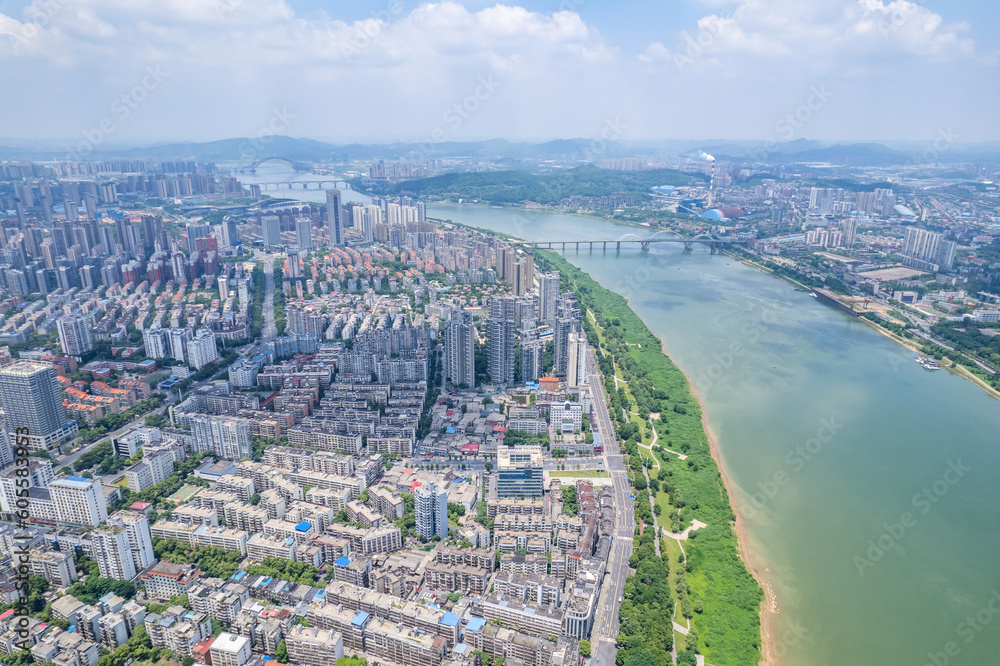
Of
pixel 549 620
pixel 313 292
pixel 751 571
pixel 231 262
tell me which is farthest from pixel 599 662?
pixel 231 262

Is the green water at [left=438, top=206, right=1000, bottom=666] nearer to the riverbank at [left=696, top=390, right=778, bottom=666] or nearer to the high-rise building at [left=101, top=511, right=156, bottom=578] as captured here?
the riverbank at [left=696, top=390, right=778, bottom=666]

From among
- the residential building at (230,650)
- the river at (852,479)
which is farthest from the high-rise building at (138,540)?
the river at (852,479)

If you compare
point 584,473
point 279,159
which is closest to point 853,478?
point 584,473

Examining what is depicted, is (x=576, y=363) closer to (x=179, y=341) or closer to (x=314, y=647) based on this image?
(x=314, y=647)

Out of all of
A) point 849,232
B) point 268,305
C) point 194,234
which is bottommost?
point 268,305

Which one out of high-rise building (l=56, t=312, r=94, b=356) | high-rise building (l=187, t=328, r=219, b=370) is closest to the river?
high-rise building (l=187, t=328, r=219, b=370)

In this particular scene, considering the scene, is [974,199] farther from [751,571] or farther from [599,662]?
[599,662]

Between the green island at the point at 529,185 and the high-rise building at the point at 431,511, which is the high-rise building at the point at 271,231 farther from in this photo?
the high-rise building at the point at 431,511
